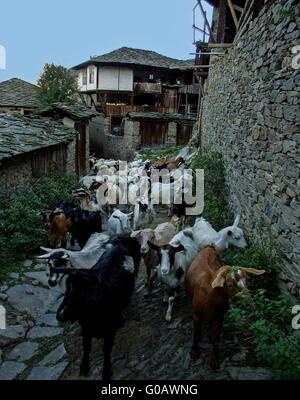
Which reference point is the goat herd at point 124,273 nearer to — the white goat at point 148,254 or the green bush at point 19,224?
the white goat at point 148,254

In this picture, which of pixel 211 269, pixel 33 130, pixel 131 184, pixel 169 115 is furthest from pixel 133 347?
pixel 169 115

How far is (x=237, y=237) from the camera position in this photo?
6.77 m

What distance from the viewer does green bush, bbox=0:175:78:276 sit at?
8862 millimetres

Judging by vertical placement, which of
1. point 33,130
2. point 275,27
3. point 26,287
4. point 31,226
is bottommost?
point 26,287

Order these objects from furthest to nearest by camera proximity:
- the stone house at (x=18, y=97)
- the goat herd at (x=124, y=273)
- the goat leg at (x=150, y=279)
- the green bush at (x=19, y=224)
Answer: the stone house at (x=18, y=97) < the green bush at (x=19, y=224) < the goat leg at (x=150, y=279) < the goat herd at (x=124, y=273)

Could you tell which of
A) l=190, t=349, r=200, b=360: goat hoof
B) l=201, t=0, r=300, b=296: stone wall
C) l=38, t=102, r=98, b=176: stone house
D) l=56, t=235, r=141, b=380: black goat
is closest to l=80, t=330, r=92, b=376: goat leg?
l=56, t=235, r=141, b=380: black goat

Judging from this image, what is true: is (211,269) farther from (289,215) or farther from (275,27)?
(275,27)

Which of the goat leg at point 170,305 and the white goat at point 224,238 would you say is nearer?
the goat leg at point 170,305

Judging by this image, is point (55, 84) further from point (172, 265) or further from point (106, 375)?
point (106, 375)

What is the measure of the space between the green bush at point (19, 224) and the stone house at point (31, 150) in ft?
2.09

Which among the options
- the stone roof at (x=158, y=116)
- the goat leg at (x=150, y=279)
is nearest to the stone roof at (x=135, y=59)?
the stone roof at (x=158, y=116)

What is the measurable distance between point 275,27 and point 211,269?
13.9 ft

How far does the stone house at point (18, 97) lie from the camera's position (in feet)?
77.2

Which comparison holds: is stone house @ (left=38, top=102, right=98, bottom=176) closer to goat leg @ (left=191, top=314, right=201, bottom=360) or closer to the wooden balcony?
the wooden balcony
